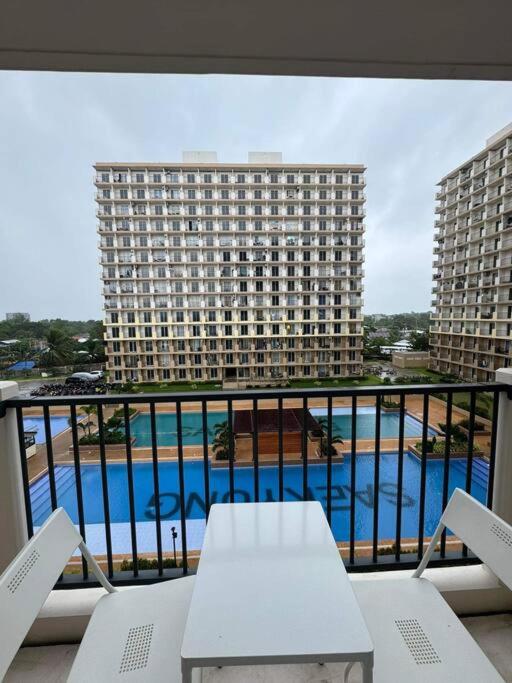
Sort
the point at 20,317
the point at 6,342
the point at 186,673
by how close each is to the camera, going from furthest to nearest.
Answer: the point at 20,317 < the point at 6,342 < the point at 186,673

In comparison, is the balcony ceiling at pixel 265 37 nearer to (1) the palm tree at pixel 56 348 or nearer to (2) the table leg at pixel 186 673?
(2) the table leg at pixel 186 673

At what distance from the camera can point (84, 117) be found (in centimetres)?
598

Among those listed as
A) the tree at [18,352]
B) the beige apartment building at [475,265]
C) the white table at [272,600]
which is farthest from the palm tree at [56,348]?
the beige apartment building at [475,265]

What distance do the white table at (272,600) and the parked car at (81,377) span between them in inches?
266

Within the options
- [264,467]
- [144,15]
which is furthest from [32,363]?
[264,467]

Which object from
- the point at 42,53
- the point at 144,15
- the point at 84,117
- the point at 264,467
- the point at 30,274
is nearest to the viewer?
the point at 144,15

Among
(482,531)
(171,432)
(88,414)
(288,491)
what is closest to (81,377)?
(88,414)

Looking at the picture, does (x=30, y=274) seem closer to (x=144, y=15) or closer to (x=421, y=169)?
(x=144, y=15)

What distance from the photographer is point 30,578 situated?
0.70 metres

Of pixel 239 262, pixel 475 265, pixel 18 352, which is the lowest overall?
pixel 18 352

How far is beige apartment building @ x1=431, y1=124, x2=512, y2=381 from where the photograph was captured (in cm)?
602

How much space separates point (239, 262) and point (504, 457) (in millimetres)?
18913

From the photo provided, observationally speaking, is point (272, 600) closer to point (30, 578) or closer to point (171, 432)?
point (30, 578)

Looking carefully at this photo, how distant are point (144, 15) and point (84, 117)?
6.77 meters
